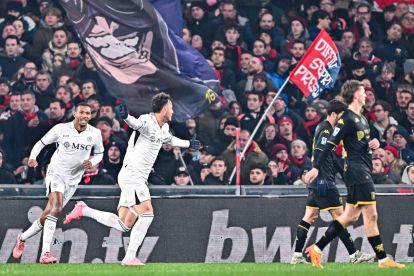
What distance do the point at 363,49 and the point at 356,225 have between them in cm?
608

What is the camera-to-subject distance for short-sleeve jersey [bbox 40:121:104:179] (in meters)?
19.4

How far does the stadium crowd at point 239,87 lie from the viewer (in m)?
22.3

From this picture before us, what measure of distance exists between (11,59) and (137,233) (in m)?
6.91

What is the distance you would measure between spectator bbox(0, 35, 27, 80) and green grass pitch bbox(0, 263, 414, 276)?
6.14 meters

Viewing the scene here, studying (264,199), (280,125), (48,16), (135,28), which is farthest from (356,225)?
(48,16)

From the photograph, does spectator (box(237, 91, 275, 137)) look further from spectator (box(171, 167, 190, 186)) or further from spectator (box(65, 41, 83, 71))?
spectator (box(65, 41, 83, 71))

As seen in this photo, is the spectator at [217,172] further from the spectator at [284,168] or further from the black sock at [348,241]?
the black sock at [348,241]

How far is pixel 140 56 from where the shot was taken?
22797 millimetres

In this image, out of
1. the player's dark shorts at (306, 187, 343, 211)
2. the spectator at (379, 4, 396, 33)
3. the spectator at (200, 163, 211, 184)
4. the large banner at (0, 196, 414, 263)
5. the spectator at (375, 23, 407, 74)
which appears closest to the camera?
the player's dark shorts at (306, 187, 343, 211)

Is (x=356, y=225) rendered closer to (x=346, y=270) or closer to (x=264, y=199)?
(x=264, y=199)

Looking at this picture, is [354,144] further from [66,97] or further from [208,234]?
[66,97]

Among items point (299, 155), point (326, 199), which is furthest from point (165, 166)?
point (326, 199)

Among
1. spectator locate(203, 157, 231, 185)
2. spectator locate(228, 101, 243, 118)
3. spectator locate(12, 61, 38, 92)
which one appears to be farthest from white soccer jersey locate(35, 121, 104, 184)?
spectator locate(228, 101, 243, 118)

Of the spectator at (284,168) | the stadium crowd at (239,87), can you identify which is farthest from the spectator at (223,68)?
the spectator at (284,168)
